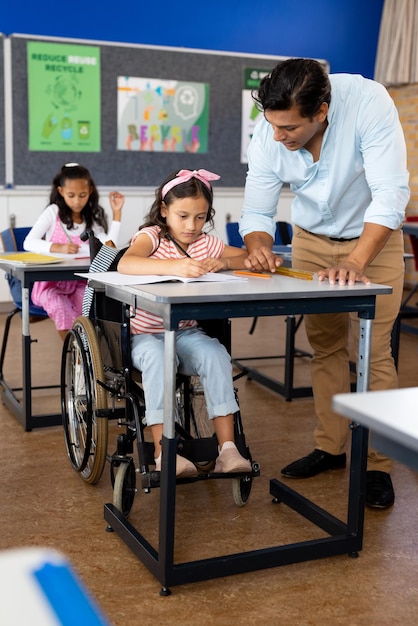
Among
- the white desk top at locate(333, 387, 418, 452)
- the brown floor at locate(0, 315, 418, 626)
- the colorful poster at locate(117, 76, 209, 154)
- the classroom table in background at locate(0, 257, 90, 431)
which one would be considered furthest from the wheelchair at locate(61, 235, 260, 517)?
the colorful poster at locate(117, 76, 209, 154)

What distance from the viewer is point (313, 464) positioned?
2.52m

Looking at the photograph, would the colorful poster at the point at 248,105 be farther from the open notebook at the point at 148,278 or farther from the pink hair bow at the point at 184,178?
the open notebook at the point at 148,278

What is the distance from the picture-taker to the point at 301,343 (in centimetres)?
486

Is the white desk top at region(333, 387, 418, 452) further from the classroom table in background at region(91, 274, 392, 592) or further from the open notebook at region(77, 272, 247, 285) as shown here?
the open notebook at region(77, 272, 247, 285)

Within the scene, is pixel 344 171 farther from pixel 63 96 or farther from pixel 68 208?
pixel 63 96

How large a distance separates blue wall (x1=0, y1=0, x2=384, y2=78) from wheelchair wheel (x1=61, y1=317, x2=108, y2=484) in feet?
12.3

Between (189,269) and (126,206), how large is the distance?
3.89 meters

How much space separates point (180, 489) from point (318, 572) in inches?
25.8

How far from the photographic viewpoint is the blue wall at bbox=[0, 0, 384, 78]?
5535 millimetres

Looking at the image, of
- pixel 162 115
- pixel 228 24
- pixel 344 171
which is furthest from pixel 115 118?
pixel 344 171

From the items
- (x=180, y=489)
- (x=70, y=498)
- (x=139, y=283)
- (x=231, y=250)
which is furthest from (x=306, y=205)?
(x=70, y=498)

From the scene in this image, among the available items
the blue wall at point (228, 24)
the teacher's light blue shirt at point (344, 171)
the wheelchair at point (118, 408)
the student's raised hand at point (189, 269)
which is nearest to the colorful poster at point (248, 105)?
the blue wall at point (228, 24)

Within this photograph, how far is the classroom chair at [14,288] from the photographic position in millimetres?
3330

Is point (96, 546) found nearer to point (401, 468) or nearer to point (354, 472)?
point (354, 472)
